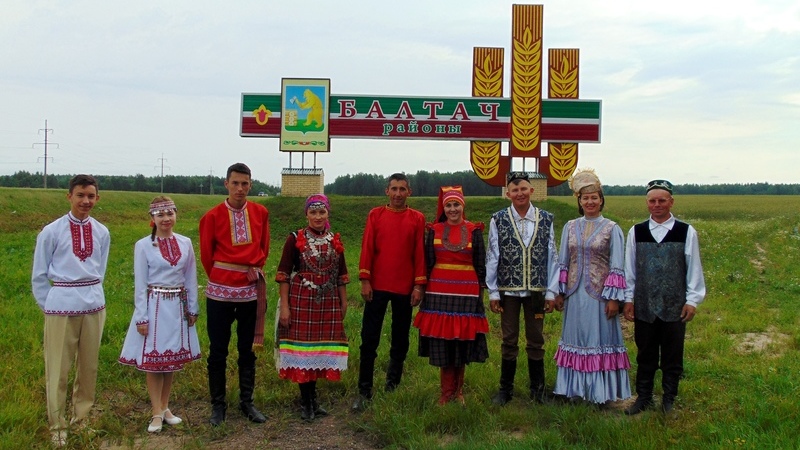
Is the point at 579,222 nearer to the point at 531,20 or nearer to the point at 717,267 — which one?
the point at 717,267

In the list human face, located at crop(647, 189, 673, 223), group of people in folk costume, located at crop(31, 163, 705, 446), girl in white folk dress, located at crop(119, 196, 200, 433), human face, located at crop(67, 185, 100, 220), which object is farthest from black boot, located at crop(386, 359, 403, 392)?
human face, located at crop(67, 185, 100, 220)

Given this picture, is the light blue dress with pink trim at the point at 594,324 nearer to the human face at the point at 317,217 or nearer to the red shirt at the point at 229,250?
the human face at the point at 317,217

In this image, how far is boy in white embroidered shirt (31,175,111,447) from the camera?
13.1ft

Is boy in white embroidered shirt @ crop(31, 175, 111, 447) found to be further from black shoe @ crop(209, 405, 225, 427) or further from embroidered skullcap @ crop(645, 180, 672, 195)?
embroidered skullcap @ crop(645, 180, 672, 195)

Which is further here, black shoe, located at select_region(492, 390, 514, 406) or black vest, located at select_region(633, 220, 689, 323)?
black shoe, located at select_region(492, 390, 514, 406)

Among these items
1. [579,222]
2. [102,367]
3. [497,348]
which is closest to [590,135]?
[497,348]

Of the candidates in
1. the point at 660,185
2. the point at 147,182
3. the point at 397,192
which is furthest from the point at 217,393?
Result: the point at 147,182

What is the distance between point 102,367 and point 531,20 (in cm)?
1301

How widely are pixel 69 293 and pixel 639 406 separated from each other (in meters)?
4.08

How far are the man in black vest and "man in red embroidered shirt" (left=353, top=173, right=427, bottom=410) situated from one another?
156 centimetres

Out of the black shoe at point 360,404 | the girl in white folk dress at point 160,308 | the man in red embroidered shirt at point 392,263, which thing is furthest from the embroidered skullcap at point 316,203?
the black shoe at point 360,404

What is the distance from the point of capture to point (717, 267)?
11281 millimetres

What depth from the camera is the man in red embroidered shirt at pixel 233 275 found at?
4.32 metres

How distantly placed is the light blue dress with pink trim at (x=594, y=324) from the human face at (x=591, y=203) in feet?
0.19
